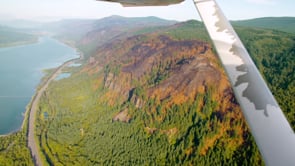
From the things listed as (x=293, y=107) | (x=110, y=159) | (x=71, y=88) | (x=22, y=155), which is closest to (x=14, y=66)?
(x=71, y=88)

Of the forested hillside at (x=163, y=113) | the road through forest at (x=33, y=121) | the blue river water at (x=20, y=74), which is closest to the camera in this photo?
the forested hillside at (x=163, y=113)

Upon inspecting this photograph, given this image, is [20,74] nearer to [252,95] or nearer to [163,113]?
[163,113]

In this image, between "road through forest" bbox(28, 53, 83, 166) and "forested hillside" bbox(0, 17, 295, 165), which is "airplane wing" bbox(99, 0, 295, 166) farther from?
"road through forest" bbox(28, 53, 83, 166)

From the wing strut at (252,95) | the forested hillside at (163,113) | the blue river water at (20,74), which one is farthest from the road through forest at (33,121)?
the wing strut at (252,95)

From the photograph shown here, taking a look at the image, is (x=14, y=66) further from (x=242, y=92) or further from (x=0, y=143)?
(x=242, y=92)

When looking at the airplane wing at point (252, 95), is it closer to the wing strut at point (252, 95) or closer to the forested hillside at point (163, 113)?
the wing strut at point (252, 95)

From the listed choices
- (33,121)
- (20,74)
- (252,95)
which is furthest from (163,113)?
(20,74)

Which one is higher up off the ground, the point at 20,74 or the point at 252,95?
the point at 252,95
